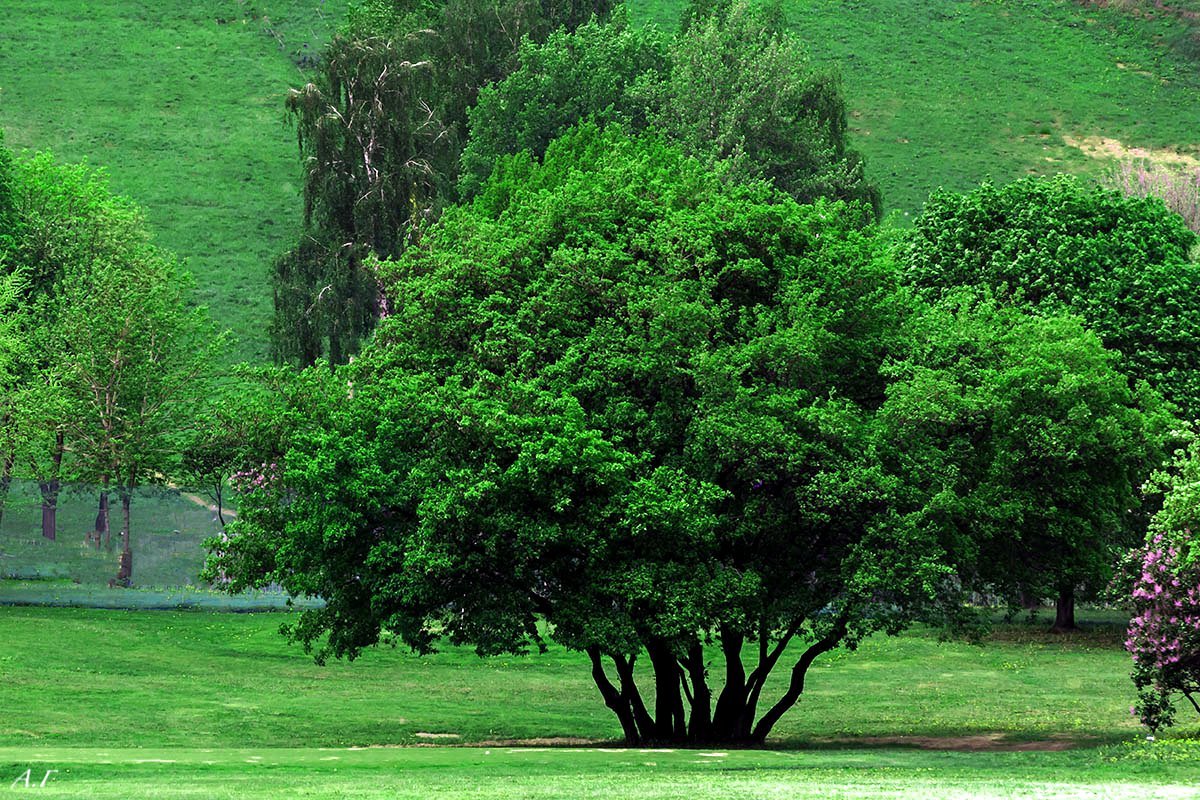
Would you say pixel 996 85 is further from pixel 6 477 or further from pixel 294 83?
pixel 6 477

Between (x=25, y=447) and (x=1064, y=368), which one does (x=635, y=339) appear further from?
(x=25, y=447)

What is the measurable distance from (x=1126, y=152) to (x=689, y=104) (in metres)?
68.0

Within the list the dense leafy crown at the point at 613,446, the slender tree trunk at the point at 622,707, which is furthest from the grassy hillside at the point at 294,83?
the slender tree trunk at the point at 622,707

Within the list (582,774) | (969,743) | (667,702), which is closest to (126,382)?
(667,702)

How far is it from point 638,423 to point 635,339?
1.93 meters

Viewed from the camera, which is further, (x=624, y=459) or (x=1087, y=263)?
(x=1087, y=263)

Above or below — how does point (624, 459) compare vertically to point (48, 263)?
below

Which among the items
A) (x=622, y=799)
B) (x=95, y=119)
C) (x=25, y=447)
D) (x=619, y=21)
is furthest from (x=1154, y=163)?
(x=622, y=799)

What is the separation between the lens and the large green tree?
35.3 m

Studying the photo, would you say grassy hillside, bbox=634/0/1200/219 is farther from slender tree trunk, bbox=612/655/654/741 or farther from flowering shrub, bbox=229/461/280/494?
slender tree trunk, bbox=612/655/654/741

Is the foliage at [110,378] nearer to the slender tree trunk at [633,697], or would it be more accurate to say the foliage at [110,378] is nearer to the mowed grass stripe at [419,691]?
the mowed grass stripe at [419,691]

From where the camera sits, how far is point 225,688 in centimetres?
4788

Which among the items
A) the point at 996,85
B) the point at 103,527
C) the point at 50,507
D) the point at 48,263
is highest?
the point at 996,85

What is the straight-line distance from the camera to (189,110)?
461ft
